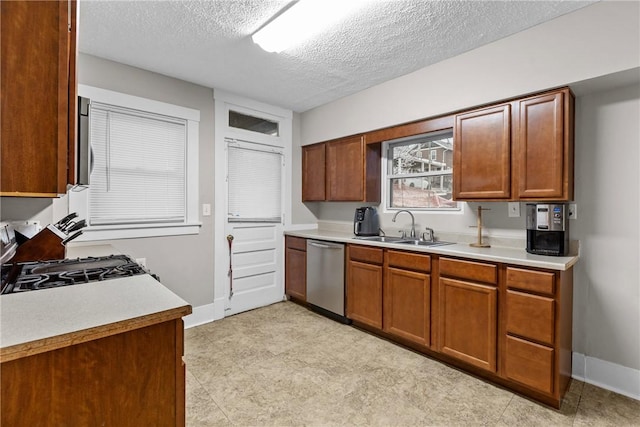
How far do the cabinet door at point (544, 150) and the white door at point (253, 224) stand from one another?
266cm

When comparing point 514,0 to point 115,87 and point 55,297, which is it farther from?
point 115,87

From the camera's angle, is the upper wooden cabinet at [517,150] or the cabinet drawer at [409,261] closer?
the upper wooden cabinet at [517,150]

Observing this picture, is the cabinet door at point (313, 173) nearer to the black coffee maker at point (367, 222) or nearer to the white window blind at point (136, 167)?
the black coffee maker at point (367, 222)

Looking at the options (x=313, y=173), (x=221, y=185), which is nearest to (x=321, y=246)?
(x=313, y=173)

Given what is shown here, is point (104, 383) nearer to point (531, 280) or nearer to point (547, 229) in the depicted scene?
point (531, 280)

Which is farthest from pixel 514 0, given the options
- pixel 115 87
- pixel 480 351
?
pixel 115 87

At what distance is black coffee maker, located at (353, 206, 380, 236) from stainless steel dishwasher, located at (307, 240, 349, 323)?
39 centimetres

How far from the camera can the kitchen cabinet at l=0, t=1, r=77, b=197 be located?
3.06ft

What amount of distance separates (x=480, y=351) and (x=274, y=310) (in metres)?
2.26

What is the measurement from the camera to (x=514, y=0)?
1.93m

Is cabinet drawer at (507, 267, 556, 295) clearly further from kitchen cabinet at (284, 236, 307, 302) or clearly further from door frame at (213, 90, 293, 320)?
door frame at (213, 90, 293, 320)

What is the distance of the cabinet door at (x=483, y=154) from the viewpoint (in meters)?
2.39

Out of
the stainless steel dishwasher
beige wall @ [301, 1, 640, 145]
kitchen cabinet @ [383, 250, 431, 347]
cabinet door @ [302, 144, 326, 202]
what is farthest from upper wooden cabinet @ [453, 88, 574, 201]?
cabinet door @ [302, 144, 326, 202]

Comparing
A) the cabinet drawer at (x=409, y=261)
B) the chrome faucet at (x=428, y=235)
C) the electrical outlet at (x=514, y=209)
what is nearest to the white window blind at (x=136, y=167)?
the cabinet drawer at (x=409, y=261)
